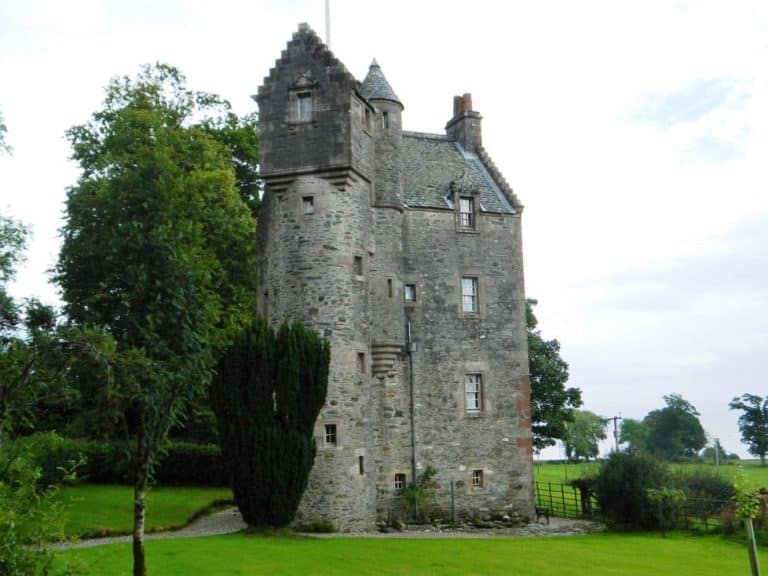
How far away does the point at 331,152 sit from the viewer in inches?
1088

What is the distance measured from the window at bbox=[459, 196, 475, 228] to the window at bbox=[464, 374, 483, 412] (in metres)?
5.90

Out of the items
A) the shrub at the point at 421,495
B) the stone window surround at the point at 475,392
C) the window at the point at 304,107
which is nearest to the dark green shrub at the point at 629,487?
the stone window surround at the point at 475,392

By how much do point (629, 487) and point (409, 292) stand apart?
10.4m

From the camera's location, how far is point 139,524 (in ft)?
55.1

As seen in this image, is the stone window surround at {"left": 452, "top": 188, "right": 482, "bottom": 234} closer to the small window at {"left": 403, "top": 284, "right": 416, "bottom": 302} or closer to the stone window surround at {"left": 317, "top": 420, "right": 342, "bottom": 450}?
the small window at {"left": 403, "top": 284, "right": 416, "bottom": 302}

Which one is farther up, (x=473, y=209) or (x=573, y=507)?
(x=473, y=209)

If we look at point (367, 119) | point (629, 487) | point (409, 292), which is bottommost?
point (629, 487)

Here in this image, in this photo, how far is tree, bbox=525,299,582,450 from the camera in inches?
1681

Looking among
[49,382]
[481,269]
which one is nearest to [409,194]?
[481,269]

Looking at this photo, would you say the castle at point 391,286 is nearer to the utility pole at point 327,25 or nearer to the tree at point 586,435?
the utility pole at point 327,25

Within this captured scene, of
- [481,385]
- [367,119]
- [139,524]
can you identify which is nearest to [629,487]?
[481,385]

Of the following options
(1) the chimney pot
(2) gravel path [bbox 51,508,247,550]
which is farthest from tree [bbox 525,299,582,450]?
(2) gravel path [bbox 51,508,247,550]

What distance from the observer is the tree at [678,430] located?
105812 millimetres

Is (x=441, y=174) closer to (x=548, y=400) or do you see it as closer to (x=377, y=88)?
(x=377, y=88)
